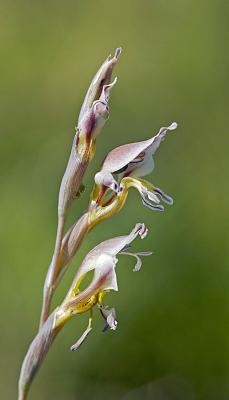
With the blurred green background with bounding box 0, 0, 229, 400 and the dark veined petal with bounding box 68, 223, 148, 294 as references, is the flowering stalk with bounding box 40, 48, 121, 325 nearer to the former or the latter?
the dark veined petal with bounding box 68, 223, 148, 294

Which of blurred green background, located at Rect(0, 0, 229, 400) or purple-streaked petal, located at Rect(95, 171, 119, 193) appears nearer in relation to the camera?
purple-streaked petal, located at Rect(95, 171, 119, 193)

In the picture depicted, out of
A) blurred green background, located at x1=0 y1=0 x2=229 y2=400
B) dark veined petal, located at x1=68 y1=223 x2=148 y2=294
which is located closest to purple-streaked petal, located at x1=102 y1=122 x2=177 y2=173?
dark veined petal, located at x1=68 y1=223 x2=148 y2=294

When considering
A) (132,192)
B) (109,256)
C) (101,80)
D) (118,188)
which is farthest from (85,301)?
(132,192)

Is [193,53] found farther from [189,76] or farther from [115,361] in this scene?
[115,361]

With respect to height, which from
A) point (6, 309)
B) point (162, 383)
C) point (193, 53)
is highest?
point (193, 53)

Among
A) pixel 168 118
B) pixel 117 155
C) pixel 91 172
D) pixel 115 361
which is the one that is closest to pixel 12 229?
pixel 91 172
